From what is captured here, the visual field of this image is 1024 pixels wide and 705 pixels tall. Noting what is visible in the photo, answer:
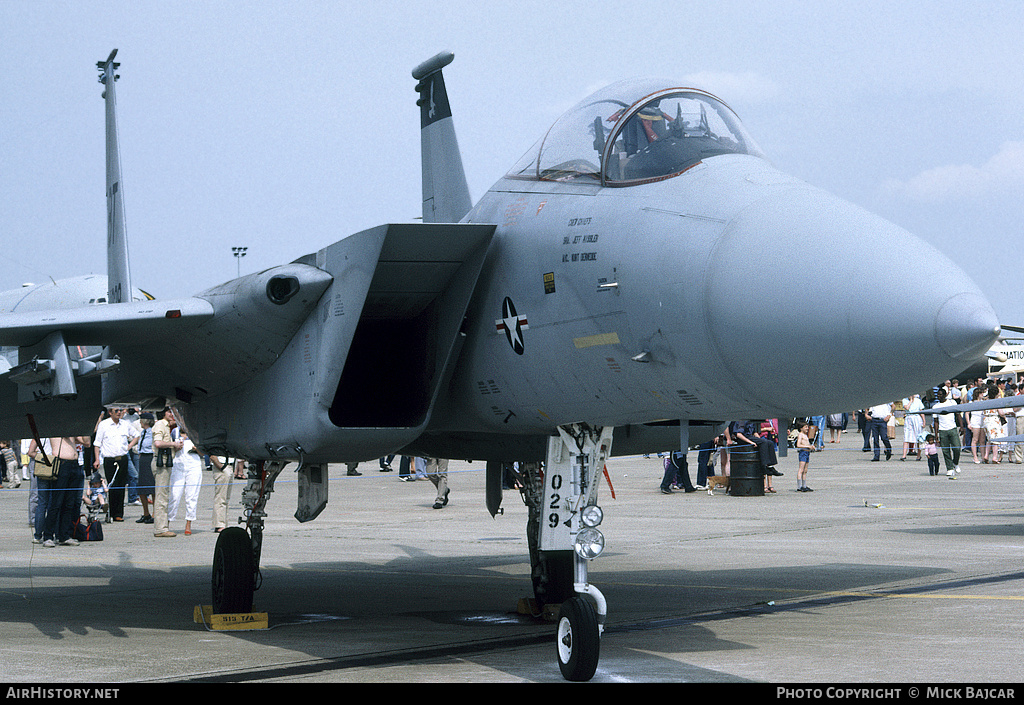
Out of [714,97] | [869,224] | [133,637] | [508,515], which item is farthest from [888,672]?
[508,515]

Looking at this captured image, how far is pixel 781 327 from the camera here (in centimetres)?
519

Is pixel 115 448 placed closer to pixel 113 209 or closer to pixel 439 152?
pixel 113 209

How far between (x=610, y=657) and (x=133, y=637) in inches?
147

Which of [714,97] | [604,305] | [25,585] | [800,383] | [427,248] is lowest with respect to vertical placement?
[25,585]

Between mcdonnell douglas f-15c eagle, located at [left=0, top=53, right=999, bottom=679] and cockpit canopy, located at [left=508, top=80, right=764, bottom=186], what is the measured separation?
0.05 feet

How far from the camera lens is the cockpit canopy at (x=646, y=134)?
21.1 ft

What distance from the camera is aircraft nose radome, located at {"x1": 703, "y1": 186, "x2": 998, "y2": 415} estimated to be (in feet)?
16.1

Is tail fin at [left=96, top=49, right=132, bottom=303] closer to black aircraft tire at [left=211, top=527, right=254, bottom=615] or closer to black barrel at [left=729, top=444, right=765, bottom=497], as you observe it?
black aircraft tire at [left=211, top=527, right=254, bottom=615]

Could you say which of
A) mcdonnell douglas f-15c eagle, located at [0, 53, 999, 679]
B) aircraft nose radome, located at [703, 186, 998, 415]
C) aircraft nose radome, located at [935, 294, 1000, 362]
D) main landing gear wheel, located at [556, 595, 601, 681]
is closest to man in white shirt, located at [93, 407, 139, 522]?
mcdonnell douglas f-15c eagle, located at [0, 53, 999, 679]

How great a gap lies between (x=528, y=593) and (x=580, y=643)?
4829 millimetres

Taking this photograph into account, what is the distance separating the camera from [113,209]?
44.3 feet

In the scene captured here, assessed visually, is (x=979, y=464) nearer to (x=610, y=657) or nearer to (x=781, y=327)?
(x=610, y=657)

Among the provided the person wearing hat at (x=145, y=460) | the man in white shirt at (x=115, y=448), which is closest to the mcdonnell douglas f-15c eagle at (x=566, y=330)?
the man in white shirt at (x=115, y=448)

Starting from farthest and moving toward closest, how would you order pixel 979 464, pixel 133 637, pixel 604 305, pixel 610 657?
1. pixel 979 464
2. pixel 133 637
3. pixel 610 657
4. pixel 604 305
